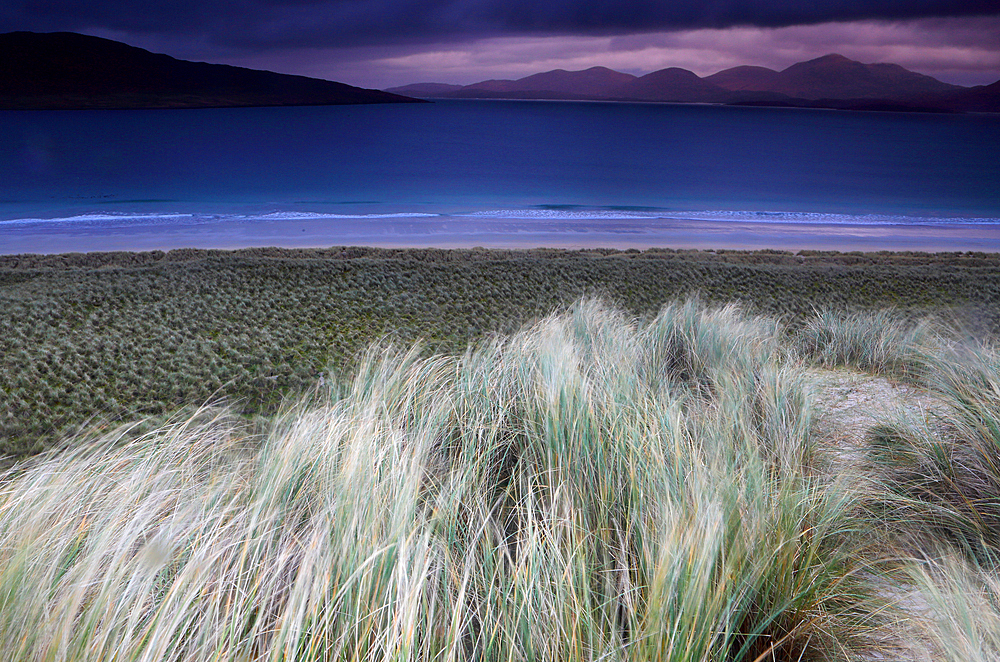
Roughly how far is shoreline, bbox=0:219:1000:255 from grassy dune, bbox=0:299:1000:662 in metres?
12.0

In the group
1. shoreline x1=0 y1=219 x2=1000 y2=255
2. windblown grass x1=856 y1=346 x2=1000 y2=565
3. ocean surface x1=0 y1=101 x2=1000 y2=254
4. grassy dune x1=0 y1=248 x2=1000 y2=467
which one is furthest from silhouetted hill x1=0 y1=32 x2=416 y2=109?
windblown grass x1=856 y1=346 x2=1000 y2=565

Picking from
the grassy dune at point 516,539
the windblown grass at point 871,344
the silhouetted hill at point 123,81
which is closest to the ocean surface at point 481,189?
the windblown grass at point 871,344

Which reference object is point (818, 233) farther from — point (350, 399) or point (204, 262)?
point (350, 399)

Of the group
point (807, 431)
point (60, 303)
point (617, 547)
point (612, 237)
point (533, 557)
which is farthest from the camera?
point (612, 237)

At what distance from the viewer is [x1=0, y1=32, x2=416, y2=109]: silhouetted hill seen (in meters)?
99.0

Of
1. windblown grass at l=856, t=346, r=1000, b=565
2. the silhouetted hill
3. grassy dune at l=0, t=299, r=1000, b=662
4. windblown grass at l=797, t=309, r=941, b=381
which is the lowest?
windblown grass at l=797, t=309, r=941, b=381

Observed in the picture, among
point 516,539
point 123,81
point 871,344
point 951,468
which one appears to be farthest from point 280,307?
point 123,81

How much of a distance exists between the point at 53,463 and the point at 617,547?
1.71m

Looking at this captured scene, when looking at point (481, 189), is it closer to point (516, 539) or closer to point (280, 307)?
point (280, 307)

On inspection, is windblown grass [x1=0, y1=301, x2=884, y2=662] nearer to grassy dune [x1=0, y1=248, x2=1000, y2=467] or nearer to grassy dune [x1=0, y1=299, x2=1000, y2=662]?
grassy dune [x1=0, y1=299, x2=1000, y2=662]

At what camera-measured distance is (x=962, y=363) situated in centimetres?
314

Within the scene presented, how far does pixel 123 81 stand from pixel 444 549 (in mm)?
138154

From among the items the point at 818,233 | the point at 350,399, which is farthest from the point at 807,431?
the point at 818,233

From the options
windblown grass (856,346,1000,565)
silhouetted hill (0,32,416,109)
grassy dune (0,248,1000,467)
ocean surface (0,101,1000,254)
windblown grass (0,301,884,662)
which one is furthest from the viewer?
silhouetted hill (0,32,416,109)
